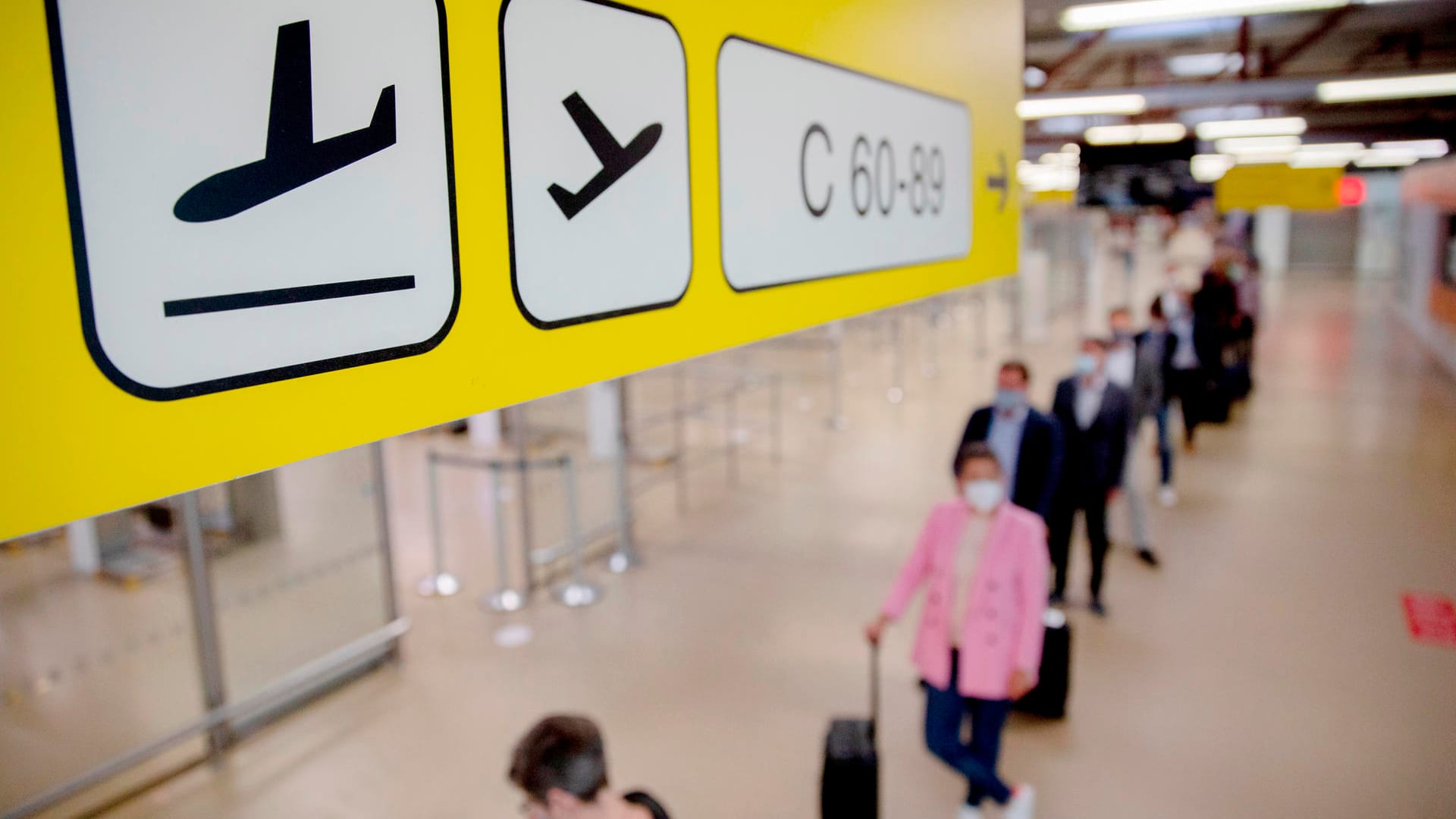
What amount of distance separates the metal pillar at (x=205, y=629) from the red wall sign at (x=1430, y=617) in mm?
6608

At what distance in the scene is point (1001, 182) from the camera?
2266mm

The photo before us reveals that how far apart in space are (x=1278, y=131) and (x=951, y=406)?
486 centimetres

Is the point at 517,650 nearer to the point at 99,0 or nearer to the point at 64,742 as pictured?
the point at 64,742

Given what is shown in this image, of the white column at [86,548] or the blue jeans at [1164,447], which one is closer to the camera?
the white column at [86,548]

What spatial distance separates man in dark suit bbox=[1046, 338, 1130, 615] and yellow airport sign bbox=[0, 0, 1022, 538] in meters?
4.76

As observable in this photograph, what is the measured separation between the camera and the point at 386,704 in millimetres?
5145

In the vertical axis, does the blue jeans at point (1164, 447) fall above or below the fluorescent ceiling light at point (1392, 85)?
below

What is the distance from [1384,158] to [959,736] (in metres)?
21.3

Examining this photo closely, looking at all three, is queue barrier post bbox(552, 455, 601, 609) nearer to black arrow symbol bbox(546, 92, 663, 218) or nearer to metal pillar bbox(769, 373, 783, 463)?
metal pillar bbox(769, 373, 783, 463)

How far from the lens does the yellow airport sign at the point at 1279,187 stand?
13086 millimetres

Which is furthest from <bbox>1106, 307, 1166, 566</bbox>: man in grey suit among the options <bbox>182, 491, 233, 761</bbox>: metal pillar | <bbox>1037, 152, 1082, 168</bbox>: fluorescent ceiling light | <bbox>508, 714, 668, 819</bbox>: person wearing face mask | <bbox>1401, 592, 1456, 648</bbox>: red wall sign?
<bbox>1037, 152, 1082, 168</bbox>: fluorescent ceiling light

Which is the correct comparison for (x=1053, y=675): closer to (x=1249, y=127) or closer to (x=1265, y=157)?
(x=1249, y=127)

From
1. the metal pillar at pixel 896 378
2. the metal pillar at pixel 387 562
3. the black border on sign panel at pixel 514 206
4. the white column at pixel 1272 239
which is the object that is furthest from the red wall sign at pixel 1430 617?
the white column at pixel 1272 239

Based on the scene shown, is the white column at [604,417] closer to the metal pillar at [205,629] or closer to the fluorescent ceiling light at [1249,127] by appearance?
the metal pillar at [205,629]
